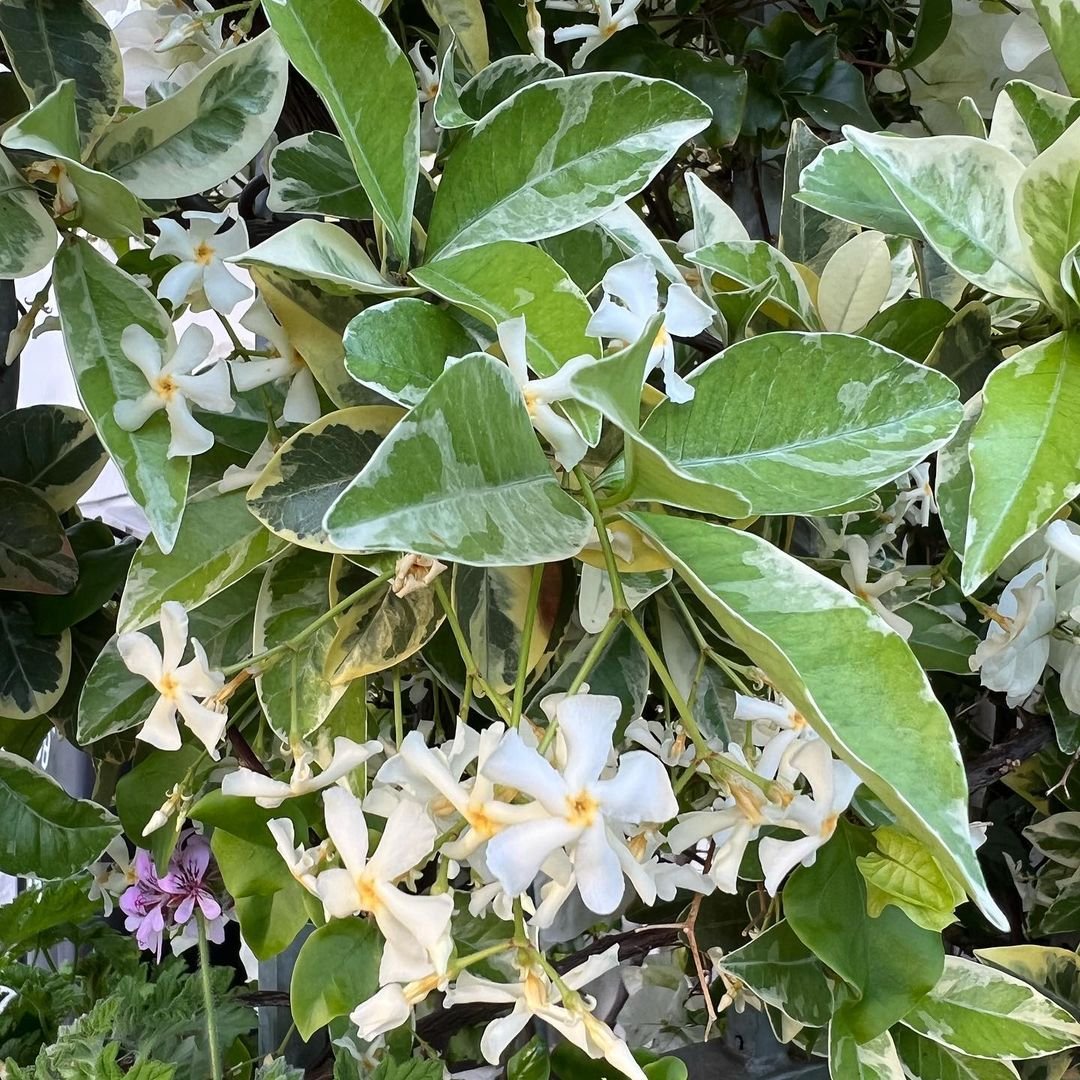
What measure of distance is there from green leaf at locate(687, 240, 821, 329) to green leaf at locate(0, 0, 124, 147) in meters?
0.21

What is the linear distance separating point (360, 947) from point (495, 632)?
0.37ft

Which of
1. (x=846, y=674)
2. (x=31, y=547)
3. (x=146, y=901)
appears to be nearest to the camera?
(x=846, y=674)

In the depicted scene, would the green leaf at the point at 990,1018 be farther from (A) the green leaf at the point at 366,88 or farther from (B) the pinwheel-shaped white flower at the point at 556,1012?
(A) the green leaf at the point at 366,88

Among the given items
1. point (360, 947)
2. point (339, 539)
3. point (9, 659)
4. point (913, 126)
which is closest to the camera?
point (339, 539)

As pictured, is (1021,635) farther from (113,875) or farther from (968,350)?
(113,875)

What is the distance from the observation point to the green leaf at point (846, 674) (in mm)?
186

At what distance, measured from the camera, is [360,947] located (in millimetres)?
294

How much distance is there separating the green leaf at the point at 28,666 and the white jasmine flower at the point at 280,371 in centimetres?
20

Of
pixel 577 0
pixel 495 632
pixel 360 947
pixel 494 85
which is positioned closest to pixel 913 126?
pixel 577 0

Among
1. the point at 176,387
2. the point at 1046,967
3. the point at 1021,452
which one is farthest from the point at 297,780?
the point at 1046,967

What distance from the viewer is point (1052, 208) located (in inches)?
10.9

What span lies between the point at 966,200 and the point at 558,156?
133 mm

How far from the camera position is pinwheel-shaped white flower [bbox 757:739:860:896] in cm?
27

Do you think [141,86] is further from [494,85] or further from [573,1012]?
[573,1012]
